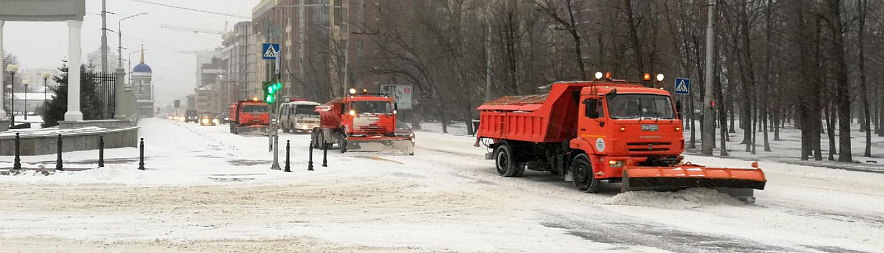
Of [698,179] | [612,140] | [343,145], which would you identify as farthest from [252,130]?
[698,179]

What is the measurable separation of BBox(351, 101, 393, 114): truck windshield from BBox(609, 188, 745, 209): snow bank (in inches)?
701

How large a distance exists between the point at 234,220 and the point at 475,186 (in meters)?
7.31

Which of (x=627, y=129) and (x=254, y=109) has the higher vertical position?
A: (x=254, y=109)

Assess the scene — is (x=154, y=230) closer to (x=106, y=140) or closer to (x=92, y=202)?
(x=92, y=202)

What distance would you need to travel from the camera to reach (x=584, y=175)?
709 inches

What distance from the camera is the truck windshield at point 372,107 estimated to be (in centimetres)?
3278

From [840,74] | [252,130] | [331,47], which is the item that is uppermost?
[331,47]

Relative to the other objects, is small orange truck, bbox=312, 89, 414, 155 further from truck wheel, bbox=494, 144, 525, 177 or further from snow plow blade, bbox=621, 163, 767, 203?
snow plow blade, bbox=621, 163, 767, 203

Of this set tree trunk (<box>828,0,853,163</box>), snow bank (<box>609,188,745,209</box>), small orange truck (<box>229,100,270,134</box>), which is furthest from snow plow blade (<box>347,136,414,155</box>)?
small orange truck (<box>229,100,270,134</box>)

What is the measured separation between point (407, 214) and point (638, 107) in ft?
19.8

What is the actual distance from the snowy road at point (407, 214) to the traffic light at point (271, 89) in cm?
249

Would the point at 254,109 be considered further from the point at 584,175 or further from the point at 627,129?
the point at 627,129

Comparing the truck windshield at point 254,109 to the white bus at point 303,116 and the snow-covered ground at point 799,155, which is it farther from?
the snow-covered ground at point 799,155

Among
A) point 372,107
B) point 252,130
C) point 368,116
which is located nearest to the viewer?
point 368,116
